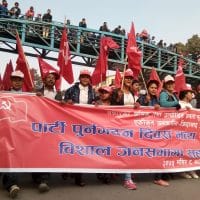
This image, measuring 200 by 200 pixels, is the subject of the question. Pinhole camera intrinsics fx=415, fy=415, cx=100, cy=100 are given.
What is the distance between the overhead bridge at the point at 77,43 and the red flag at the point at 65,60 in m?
10.2

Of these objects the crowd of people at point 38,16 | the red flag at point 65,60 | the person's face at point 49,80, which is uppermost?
the crowd of people at point 38,16

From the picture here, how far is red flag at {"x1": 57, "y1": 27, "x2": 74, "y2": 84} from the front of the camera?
10422 millimetres

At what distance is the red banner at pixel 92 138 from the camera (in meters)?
5.91

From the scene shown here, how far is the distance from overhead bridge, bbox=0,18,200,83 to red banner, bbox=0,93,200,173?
14511 millimetres

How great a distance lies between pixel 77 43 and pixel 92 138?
17154 mm

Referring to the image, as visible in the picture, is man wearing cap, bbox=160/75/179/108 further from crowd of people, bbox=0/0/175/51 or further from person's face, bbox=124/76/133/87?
crowd of people, bbox=0/0/175/51

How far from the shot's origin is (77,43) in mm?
23109

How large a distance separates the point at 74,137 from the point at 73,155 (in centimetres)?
28

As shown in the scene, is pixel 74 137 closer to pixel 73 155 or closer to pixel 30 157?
pixel 73 155

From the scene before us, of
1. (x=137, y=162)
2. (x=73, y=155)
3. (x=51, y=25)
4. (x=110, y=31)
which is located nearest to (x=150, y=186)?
(x=137, y=162)

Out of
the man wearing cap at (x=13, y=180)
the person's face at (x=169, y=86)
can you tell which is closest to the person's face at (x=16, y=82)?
the man wearing cap at (x=13, y=180)

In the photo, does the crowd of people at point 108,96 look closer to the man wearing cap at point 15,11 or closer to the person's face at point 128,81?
the person's face at point 128,81

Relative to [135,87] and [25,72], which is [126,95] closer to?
[135,87]

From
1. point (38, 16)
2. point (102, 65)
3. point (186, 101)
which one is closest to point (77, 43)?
point (38, 16)
